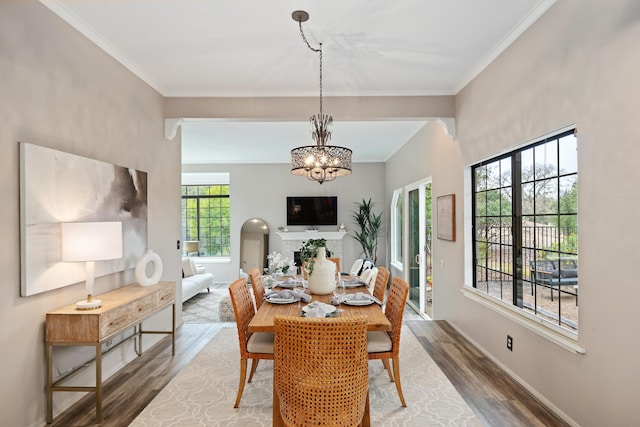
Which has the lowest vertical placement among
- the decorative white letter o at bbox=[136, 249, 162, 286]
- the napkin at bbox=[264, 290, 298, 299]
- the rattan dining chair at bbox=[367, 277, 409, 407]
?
the rattan dining chair at bbox=[367, 277, 409, 407]

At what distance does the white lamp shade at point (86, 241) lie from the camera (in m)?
2.32

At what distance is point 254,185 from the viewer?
27.6 feet

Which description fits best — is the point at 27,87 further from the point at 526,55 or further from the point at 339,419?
the point at 526,55

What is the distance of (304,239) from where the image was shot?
8117 millimetres

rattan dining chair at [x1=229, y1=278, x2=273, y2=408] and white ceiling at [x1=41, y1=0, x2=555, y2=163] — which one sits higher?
white ceiling at [x1=41, y1=0, x2=555, y2=163]

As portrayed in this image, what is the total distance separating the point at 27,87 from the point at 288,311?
2220 millimetres

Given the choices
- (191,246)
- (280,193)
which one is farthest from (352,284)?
(191,246)

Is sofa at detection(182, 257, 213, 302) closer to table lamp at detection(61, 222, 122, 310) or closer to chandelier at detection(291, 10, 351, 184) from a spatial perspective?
table lamp at detection(61, 222, 122, 310)

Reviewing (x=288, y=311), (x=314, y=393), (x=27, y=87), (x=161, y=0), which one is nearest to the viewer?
(x=314, y=393)

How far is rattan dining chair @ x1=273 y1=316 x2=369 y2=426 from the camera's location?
1735 millimetres

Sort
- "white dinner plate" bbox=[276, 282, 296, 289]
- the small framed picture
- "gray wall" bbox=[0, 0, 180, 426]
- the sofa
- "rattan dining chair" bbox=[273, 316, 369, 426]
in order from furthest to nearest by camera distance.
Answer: the sofa < the small framed picture < "white dinner plate" bbox=[276, 282, 296, 289] < "gray wall" bbox=[0, 0, 180, 426] < "rattan dining chair" bbox=[273, 316, 369, 426]

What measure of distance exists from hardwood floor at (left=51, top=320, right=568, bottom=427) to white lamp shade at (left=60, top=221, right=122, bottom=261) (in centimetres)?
Answer: 110

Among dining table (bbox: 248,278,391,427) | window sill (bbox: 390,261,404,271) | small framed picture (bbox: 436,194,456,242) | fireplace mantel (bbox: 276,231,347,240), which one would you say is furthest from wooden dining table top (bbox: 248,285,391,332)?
fireplace mantel (bbox: 276,231,347,240)

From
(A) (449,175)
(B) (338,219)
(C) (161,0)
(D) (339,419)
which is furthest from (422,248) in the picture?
(C) (161,0)
